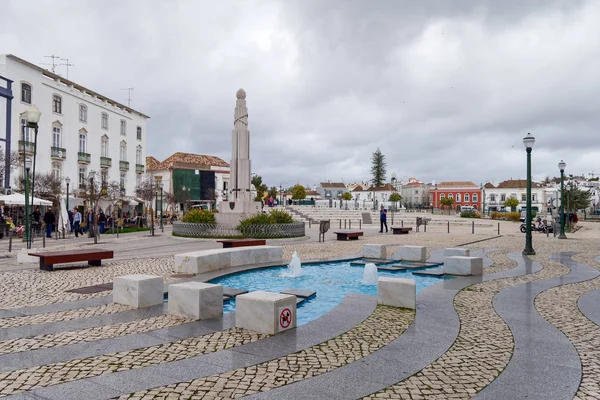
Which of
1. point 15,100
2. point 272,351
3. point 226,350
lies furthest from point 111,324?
point 15,100

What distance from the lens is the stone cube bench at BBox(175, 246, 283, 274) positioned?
10273mm

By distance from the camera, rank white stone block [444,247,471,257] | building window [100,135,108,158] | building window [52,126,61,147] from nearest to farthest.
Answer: white stone block [444,247,471,257] < building window [52,126,61,147] < building window [100,135,108,158]

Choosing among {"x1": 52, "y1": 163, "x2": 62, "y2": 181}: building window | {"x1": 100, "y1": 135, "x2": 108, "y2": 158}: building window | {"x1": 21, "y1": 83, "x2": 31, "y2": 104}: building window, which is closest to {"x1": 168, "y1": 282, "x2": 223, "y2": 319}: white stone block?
{"x1": 21, "y1": 83, "x2": 31, "y2": 104}: building window

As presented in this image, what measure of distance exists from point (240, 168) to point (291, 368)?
1904 centimetres

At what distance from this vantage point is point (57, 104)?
1447 inches

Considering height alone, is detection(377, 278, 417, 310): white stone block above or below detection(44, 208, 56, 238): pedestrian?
below

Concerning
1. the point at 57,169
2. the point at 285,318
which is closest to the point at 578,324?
the point at 285,318

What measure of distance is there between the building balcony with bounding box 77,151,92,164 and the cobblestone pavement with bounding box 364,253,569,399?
39529 mm

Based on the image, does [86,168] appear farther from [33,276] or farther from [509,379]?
[509,379]

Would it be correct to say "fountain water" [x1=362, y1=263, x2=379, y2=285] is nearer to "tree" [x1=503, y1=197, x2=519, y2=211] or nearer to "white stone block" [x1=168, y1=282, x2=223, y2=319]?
"white stone block" [x1=168, y1=282, x2=223, y2=319]

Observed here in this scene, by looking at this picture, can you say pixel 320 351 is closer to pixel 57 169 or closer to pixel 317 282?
pixel 317 282

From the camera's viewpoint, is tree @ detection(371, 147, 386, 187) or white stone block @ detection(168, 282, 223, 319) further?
tree @ detection(371, 147, 386, 187)

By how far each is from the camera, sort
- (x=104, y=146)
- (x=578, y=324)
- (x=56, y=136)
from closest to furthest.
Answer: (x=578, y=324) → (x=56, y=136) → (x=104, y=146)

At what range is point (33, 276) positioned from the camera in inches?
382
